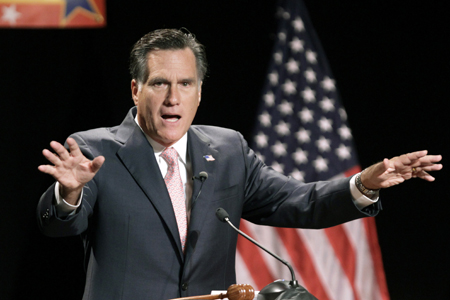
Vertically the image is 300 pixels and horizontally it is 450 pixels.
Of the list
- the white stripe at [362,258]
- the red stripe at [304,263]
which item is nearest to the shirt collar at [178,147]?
the red stripe at [304,263]

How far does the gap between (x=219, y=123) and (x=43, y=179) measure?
1180 mm

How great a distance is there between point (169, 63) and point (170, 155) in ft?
1.20

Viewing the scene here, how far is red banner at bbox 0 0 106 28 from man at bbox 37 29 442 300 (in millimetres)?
1093

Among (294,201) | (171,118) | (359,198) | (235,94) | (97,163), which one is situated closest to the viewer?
(97,163)

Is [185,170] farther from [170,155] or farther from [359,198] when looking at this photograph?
[359,198]

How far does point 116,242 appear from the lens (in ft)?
5.67

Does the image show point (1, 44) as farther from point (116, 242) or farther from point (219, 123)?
point (116, 242)

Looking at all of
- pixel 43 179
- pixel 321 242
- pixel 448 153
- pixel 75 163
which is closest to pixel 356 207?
pixel 75 163

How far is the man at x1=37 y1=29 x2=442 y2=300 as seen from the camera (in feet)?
5.57

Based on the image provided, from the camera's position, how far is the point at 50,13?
2.80m

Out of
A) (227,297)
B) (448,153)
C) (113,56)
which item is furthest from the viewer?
(448,153)

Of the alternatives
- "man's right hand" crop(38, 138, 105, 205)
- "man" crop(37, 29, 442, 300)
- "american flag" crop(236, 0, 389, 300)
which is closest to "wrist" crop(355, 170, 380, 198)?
"man" crop(37, 29, 442, 300)

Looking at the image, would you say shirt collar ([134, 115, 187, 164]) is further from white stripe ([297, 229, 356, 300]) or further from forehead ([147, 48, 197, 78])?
white stripe ([297, 229, 356, 300])

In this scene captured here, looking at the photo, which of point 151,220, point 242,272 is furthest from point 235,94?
point 151,220
